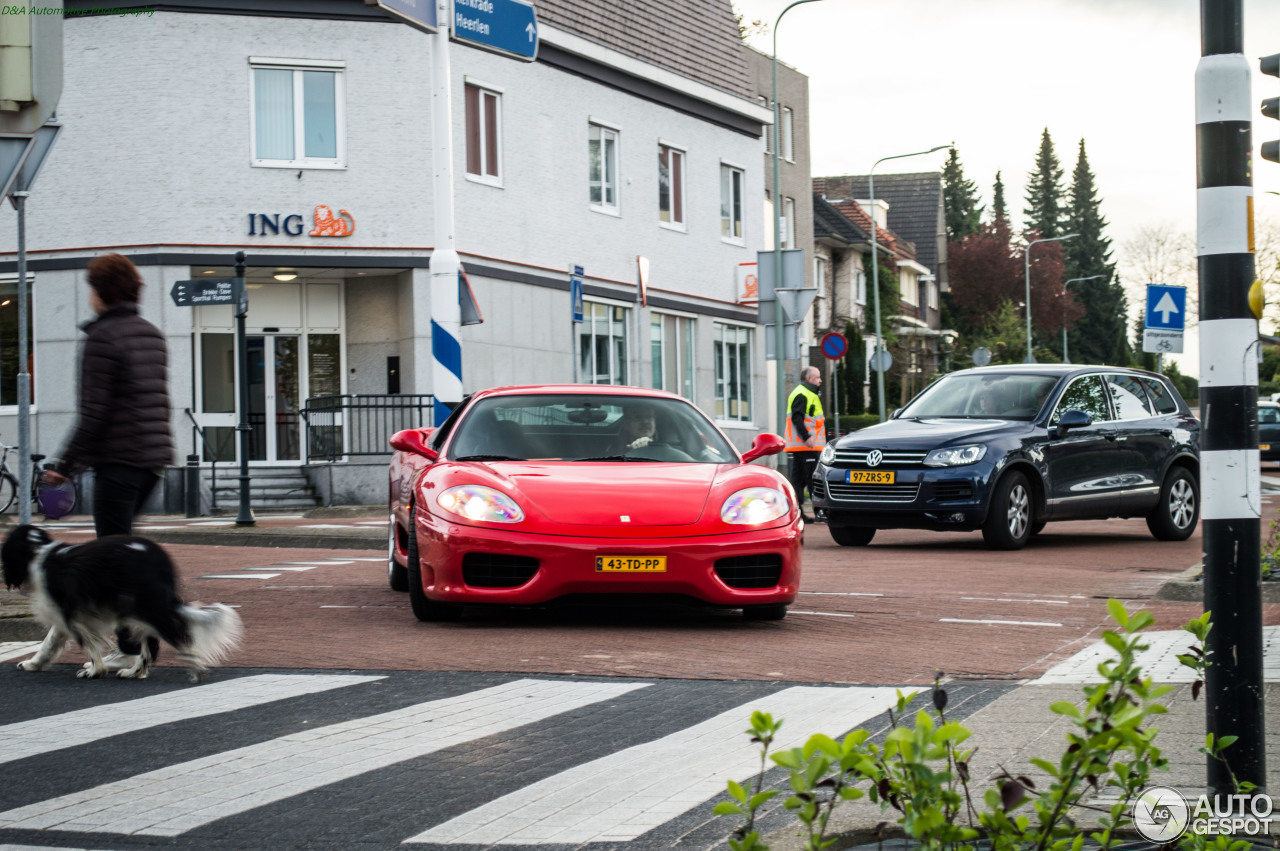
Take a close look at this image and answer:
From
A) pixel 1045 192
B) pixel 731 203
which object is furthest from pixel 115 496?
pixel 1045 192

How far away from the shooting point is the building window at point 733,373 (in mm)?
35688

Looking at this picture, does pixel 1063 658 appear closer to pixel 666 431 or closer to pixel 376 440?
pixel 666 431

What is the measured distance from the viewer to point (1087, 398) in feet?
53.3

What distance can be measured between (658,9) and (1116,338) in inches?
3826

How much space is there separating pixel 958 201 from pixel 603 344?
3747 inches

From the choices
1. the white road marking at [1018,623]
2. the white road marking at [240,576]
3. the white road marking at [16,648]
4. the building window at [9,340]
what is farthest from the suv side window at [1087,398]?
the building window at [9,340]

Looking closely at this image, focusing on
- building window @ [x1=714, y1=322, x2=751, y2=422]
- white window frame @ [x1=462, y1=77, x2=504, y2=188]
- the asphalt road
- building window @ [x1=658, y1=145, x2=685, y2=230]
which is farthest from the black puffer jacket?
building window @ [x1=714, y1=322, x2=751, y2=422]

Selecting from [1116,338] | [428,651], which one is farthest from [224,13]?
[1116,338]

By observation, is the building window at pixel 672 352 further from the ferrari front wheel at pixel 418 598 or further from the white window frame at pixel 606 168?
the ferrari front wheel at pixel 418 598

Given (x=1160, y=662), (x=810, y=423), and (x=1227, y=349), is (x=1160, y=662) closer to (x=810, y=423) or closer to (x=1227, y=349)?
(x=1227, y=349)

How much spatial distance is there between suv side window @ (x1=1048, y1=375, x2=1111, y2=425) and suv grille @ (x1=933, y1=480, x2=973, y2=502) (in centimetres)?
170

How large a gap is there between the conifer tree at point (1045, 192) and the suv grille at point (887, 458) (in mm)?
126693

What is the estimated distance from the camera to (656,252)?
32812 mm

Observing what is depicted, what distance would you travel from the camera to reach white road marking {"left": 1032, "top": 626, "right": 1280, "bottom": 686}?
22.5 ft
